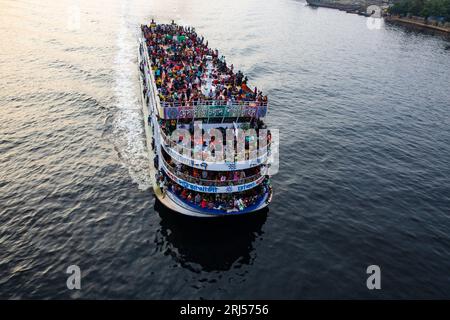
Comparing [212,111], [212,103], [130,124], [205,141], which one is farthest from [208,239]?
[130,124]

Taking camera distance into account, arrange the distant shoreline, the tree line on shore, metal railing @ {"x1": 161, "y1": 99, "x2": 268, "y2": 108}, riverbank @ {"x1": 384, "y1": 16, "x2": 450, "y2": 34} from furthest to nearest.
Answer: the distant shoreline
riverbank @ {"x1": 384, "y1": 16, "x2": 450, "y2": 34}
the tree line on shore
metal railing @ {"x1": 161, "y1": 99, "x2": 268, "y2": 108}

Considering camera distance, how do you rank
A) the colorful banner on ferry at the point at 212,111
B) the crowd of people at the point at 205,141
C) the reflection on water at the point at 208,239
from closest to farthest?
the reflection on water at the point at 208,239 → the crowd of people at the point at 205,141 → the colorful banner on ferry at the point at 212,111

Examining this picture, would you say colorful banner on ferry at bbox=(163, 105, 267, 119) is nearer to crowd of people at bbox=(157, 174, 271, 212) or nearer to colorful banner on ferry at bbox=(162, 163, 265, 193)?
colorful banner on ferry at bbox=(162, 163, 265, 193)

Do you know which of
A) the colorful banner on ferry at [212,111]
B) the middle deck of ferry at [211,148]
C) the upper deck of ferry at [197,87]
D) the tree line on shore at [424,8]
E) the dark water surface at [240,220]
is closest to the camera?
the dark water surface at [240,220]

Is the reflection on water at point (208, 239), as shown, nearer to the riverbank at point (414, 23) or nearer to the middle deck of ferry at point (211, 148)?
the middle deck of ferry at point (211, 148)

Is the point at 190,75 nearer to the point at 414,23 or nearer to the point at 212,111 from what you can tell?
the point at 212,111

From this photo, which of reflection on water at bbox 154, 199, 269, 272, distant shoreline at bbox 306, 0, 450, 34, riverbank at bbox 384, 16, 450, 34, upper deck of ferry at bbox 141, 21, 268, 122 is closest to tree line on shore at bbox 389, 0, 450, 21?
riverbank at bbox 384, 16, 450, 34

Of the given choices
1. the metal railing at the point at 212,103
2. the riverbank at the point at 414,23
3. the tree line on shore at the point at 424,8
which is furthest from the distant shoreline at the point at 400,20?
the metal railing at the point at 212,103
